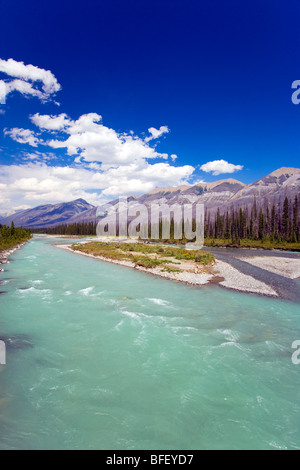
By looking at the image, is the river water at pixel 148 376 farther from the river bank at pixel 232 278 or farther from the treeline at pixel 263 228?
the treeline at pixel 263 228

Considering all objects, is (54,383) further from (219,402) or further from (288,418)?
(288,418)

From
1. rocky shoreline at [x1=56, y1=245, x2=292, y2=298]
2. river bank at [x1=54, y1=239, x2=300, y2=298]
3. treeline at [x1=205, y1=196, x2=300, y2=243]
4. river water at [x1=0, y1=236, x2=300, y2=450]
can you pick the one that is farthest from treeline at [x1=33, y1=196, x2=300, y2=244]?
river water at [x1=0, y1=236, x2=300, y2=450]

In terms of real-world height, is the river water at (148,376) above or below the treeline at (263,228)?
below

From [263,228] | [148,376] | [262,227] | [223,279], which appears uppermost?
[262,227]

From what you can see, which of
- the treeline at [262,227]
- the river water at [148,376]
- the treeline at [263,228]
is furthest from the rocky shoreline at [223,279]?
the treeline at [262,227]

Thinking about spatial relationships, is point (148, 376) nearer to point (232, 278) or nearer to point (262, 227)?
point (232, 278)

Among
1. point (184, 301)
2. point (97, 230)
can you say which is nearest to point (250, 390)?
point (184, 301)

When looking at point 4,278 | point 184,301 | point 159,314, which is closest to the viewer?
point 159,314

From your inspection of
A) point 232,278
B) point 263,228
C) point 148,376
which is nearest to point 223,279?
point 232,278
